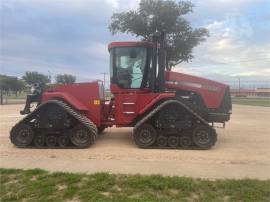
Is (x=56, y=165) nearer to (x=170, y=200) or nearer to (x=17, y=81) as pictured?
(x=170, y=200)

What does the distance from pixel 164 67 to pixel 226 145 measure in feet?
9.29

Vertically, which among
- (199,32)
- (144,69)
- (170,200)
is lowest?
(170,200)

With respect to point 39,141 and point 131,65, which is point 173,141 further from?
point 39,141

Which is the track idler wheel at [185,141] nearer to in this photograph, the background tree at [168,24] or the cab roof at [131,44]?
the cab roof at [131,44]

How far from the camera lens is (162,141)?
8.84 metres

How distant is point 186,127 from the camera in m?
8.80

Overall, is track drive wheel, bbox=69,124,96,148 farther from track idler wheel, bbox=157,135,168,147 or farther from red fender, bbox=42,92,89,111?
track idler wheel, bbox=157,135,168,147

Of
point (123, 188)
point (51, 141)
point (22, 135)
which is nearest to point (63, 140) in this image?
point (51, 141)

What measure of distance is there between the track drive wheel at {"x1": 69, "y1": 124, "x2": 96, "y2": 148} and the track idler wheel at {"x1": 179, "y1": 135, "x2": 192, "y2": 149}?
2343mm

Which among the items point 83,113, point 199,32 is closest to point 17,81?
point 199,32

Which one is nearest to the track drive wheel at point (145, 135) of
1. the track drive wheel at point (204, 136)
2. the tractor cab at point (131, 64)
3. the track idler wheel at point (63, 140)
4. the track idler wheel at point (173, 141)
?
the track idler wheel at point (173, 141)

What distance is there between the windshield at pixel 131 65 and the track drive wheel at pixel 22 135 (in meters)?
2.80

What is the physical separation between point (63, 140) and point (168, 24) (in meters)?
19.2

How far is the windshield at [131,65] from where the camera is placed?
31.1 feet
